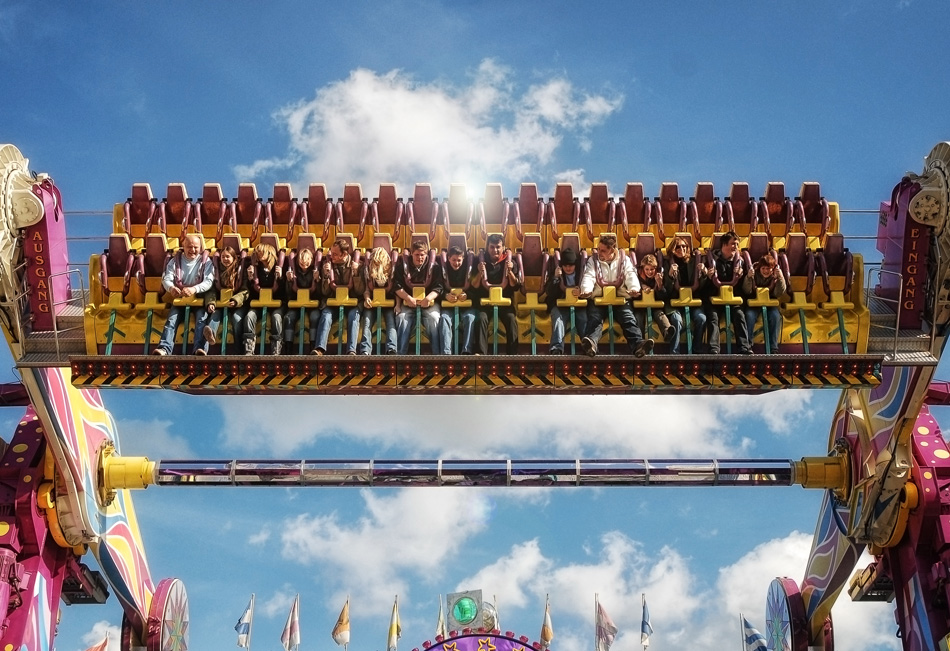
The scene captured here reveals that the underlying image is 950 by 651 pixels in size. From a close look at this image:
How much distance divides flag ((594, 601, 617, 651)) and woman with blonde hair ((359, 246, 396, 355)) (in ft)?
37.2

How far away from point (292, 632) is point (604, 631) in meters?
7.56

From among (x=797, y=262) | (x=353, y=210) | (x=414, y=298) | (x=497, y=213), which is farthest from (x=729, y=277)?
(x=353, y=210)

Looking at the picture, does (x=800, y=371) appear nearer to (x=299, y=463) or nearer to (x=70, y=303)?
(x=299, y=463)

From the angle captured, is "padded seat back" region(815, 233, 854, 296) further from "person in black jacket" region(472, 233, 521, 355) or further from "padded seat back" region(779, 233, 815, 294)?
"person in black jacket" region(472, 233, 521, 355)

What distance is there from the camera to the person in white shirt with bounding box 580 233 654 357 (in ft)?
80.1

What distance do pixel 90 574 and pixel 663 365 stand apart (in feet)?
43.2

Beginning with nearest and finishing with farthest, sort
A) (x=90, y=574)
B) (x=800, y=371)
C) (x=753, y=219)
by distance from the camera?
(x=800, y=371) < (x=753, y=219) < (x=90, y=574)

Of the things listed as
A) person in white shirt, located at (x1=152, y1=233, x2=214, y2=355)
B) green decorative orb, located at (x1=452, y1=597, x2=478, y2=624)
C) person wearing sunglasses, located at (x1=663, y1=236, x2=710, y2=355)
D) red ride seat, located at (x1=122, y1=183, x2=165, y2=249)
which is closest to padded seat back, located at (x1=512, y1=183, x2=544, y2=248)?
person wearing sunglasses, located at (x1=663, y1=236, x2=710, y2=355)

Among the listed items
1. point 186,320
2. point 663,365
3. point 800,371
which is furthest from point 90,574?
point 800,371

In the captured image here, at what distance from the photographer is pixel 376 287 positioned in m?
25.1

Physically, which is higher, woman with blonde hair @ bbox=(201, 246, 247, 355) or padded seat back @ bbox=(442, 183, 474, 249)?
padded seat back @ bbox=(442, 183, 474, 249)

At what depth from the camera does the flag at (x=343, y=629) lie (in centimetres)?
3222

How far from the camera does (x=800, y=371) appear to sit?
951 inches

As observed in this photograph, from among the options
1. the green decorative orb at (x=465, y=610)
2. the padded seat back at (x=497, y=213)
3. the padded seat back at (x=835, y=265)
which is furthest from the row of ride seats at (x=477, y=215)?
the green decorative orb at (x=465, y=610)
